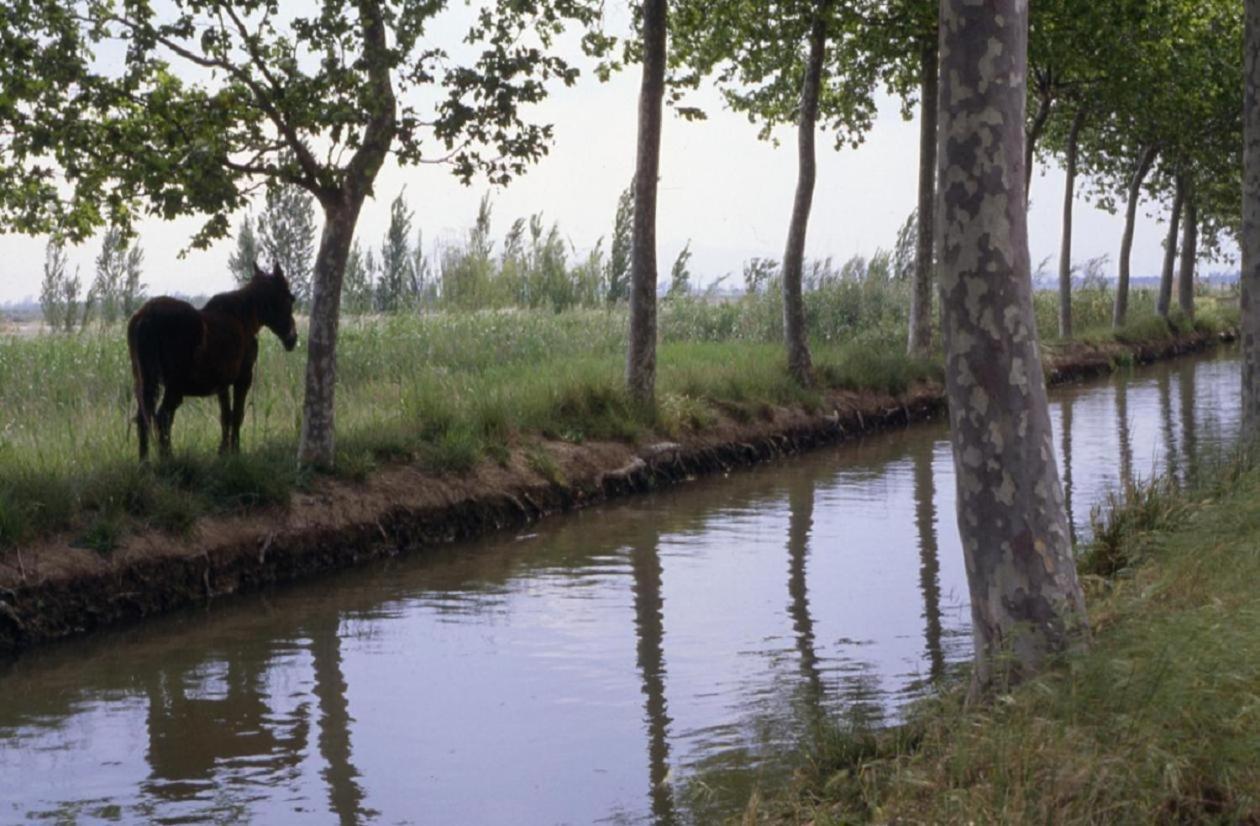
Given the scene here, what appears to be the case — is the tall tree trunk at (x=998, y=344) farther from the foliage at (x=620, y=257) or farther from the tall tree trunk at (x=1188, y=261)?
the tall tree trunk at (x=1188, y=261)

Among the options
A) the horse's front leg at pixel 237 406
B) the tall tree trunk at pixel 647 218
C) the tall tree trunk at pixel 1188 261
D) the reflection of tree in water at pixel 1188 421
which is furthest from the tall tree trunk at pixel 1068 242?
the horse's front leg at pixel 237 406

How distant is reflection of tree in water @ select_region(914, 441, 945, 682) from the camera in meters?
10.2

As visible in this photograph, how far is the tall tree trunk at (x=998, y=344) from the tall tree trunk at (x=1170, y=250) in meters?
41.9

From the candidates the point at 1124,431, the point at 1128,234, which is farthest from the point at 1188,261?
the point at 1124,431

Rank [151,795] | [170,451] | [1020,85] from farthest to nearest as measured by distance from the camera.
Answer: [170,451] < [151,795] < [1020,85]

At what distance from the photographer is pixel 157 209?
13961mm

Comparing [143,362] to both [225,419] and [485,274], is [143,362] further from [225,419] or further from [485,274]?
[485,274]

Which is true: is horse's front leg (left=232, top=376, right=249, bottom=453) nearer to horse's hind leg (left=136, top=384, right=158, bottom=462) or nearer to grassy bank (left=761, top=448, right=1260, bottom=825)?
horse's hind leg (left=136, top=384, right=158, bottom=462)

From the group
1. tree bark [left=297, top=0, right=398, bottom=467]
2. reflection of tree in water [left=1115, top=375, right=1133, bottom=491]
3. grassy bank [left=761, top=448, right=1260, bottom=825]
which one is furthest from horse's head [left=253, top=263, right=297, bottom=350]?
grassy bank [left=761, top=448, right=1260, bottom=825]

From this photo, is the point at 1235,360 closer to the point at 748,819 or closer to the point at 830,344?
the point at 830,344

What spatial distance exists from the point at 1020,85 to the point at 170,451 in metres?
8.85

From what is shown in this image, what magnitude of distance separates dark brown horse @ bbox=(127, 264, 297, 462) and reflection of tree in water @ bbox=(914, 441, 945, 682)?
6175 millimetres

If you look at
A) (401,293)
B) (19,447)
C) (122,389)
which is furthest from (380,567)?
(401,293)

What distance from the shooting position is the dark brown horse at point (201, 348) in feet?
45.1
